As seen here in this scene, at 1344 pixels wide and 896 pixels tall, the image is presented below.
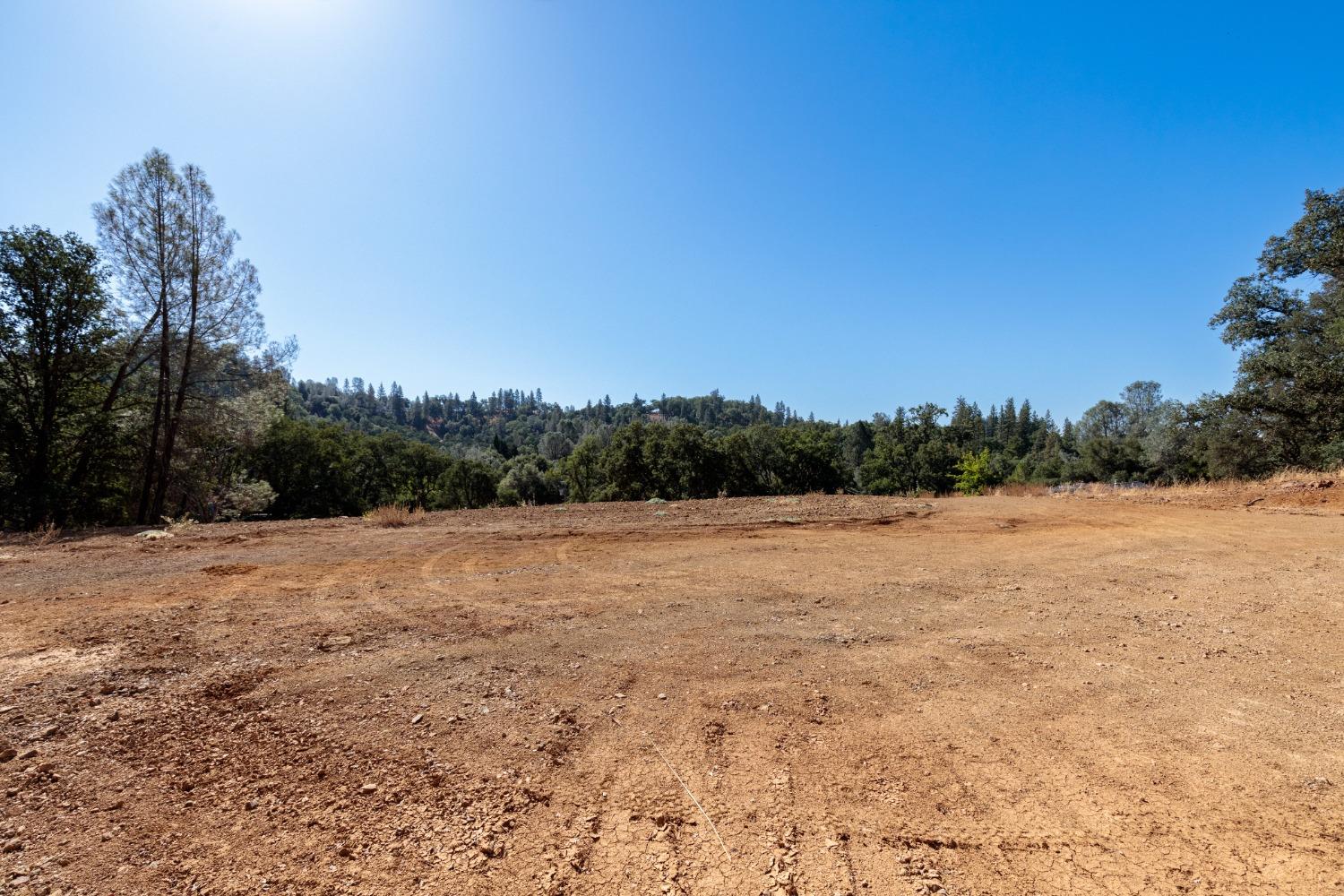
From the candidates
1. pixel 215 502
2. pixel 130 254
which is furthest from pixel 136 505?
pixel 130 254

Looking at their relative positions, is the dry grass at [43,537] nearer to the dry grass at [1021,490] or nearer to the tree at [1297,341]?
the dry grass at [1021,490]

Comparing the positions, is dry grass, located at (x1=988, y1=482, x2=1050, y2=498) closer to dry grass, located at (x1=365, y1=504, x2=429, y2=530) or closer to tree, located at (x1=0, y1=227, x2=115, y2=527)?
dry grass, located at (x1=365, y1=504, x2=429, y2=530)

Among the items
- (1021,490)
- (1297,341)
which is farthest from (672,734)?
(1297,341)

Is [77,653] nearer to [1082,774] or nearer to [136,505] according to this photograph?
[1082,774]

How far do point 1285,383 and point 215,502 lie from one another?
118ft

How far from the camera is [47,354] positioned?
567 inches

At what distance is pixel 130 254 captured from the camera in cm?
1491

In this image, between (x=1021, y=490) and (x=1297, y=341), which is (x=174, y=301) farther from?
(x=1297, y=341)

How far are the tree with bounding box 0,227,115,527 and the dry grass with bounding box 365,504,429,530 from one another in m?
9.14

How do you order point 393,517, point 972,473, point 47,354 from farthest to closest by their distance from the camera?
point 972,473
point 47,354
point 393,517

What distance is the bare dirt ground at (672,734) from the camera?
82.4 inches

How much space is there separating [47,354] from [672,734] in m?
21.2

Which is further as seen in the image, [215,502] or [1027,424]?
[1027,424]

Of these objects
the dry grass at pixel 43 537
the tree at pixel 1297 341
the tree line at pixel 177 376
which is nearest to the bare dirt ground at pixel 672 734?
the dry grass at pixel 43 537
